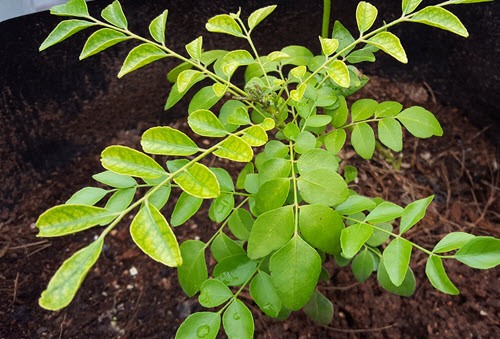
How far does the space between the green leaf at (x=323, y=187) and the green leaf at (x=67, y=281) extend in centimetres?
32

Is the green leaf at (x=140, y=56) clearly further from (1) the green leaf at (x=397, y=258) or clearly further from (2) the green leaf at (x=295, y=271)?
(1) the green leaf at (x=397, y=258)

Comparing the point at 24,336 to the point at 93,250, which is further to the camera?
the point at 24,336

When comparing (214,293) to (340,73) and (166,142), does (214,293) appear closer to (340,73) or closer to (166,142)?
(166,142)

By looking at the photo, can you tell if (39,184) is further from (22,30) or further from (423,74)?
(423,74)

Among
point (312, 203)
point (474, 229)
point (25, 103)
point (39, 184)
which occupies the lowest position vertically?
point (474, 229)

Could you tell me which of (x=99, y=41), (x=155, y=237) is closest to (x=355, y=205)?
(x=155, y=237)

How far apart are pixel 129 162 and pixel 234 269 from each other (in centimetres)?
32

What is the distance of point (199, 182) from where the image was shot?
2.09ft

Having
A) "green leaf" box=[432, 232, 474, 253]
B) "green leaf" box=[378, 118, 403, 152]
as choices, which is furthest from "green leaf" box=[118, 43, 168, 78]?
"green leaf" box=[432, 232, 474, 253]

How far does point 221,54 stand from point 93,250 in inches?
21.6

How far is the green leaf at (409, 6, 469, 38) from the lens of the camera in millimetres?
734

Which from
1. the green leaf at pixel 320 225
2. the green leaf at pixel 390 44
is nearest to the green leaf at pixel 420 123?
the green leaf at pixel 390 44

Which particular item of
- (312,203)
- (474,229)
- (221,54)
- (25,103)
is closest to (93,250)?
(312,203)

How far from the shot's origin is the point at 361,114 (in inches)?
36.1
